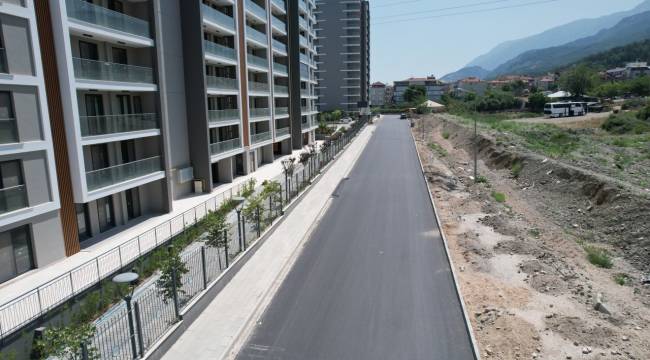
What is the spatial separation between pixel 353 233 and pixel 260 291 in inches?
273

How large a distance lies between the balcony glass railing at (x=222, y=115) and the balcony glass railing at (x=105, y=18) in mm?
7535

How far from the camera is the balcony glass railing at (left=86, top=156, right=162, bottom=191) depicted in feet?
60.0

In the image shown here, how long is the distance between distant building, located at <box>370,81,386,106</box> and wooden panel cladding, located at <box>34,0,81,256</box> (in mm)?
183971

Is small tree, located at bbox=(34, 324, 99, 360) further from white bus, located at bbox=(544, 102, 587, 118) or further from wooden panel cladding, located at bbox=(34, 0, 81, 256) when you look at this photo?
white bus, located at bbox=(544, 102, 587, 118)

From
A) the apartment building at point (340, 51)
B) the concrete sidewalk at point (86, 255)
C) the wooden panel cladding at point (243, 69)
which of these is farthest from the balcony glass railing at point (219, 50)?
the apartment building at point (340, 51)

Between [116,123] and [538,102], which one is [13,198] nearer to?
[116,123]

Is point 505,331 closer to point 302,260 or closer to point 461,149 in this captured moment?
point 302,260

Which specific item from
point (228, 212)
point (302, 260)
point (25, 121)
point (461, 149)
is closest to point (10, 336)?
point (25, 121)

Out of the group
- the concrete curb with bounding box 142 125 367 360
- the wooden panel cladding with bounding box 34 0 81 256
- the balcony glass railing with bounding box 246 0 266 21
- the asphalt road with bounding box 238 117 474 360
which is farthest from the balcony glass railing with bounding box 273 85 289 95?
the wooden panel cladding with bounding box 34 0 81 256

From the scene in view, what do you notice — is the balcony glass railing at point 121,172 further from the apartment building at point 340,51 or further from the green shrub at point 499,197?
the apartment building at point 340,51

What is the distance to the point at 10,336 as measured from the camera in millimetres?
10789

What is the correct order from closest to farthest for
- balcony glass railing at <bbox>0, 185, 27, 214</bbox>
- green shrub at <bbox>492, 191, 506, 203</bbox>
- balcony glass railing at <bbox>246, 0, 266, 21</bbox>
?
balcony glass railing at <bbox>0, 185, 27, 214</bbox>
green shrub at <bbox>492, 191, 506, 203</bbox>
balcony glass railing at <bbox>246, 0, 266, 21</bbox>

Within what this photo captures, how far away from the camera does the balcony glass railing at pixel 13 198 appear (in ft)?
47.5

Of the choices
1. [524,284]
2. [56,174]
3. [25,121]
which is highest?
[25,121]
